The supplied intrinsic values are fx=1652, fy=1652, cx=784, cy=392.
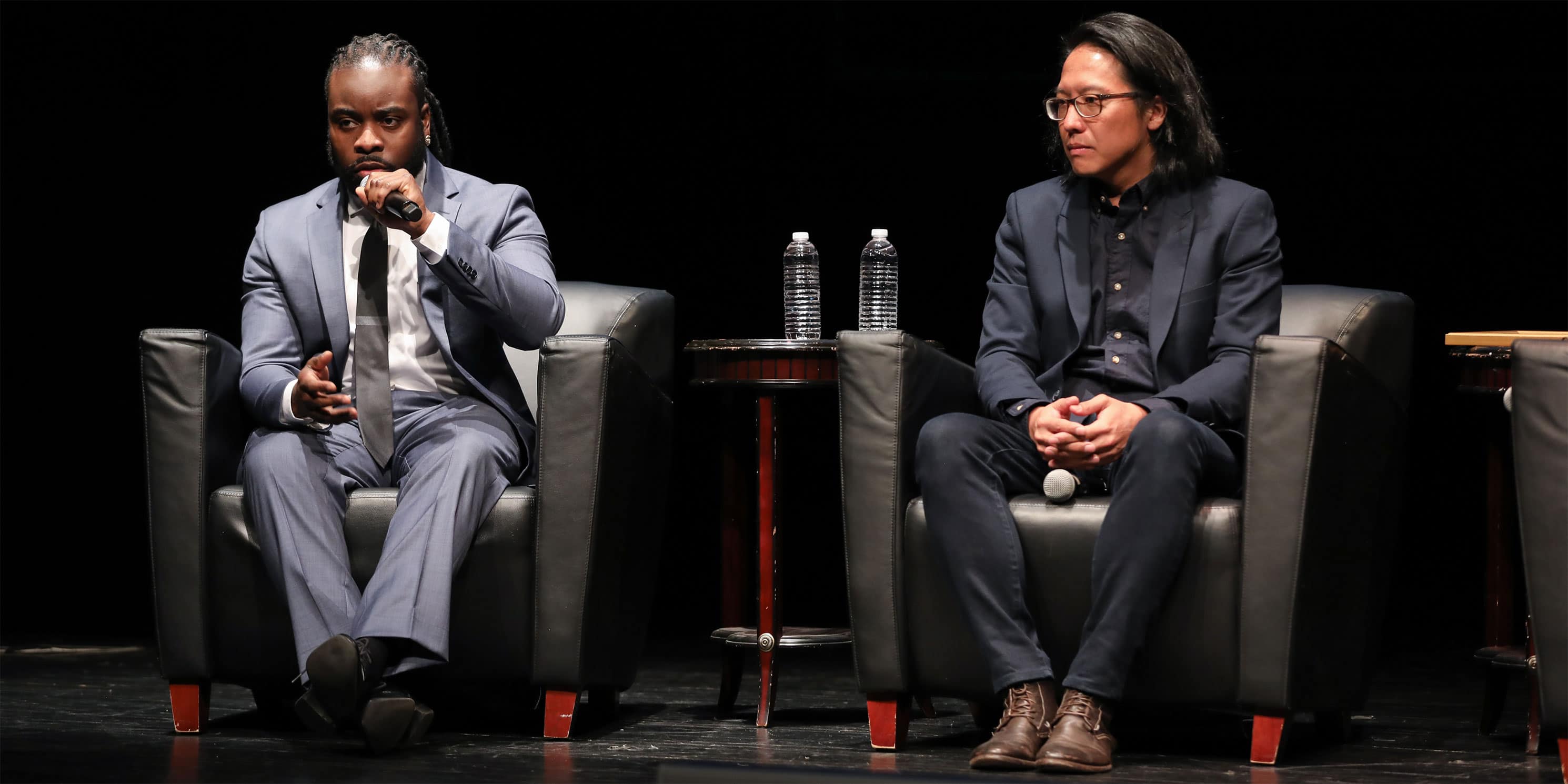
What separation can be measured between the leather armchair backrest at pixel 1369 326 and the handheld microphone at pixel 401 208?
1387mm

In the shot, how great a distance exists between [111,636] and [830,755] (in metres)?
2.35

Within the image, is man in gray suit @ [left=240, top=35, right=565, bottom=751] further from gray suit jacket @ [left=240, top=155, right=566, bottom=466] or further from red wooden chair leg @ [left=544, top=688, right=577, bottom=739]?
red wooden chair leg @ [left=544, top=688, right=577, bottom=739]

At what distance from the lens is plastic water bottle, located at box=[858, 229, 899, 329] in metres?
3.16

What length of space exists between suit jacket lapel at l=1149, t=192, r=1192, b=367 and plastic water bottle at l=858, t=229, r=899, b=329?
635 millimetres

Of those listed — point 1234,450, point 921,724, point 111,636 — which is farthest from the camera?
point 111,636

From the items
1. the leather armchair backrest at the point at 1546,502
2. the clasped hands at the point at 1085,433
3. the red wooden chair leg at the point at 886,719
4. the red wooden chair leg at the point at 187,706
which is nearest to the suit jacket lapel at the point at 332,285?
the red wooden chair leg at the point at 187,706

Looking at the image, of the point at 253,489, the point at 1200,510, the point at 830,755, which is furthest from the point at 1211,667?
the point at 253,489

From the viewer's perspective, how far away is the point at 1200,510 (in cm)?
238

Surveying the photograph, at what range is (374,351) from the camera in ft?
9.25

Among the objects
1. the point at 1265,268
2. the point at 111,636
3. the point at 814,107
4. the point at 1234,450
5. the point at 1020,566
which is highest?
the point at 814,107

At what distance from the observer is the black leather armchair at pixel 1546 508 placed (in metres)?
2.22

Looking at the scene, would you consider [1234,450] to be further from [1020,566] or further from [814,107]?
[814,107]

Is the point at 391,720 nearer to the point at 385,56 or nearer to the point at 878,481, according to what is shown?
the point at 878,481

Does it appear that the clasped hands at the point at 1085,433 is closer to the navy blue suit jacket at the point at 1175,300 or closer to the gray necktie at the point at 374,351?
the navy blue suit jacket at the point at 1175,300
